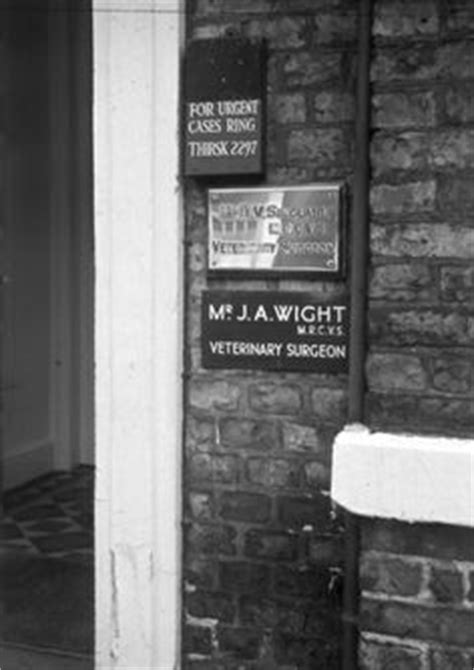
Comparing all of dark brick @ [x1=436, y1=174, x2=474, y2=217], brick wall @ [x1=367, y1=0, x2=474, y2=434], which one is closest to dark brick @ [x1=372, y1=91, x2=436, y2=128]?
brick wall @ [x1=367, y1=0, x2=474, y2=434]

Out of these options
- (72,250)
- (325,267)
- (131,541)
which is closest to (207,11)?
(325,267)

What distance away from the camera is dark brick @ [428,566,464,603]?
2291 millimetres

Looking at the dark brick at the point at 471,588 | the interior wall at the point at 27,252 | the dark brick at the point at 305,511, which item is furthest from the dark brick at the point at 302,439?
the interior wall at the point at 27,252

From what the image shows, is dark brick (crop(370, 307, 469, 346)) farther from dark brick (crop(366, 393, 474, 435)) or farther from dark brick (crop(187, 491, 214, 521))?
dark brick (crop(187, 491, 214, 521))

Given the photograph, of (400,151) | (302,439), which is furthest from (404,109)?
(302,439)

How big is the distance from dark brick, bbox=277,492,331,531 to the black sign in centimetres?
93

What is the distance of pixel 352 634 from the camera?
2.50 meters

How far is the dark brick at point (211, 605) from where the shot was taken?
2846mm

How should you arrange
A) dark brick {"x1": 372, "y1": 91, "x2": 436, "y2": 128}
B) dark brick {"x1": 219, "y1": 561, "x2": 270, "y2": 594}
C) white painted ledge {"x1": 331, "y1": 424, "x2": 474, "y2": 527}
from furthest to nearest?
1. dark brick {"x1": 219, "y1": 561, "x2": 270, "y2": 594}
2. dark brick {"x1": 372, "y1": 91, "x2": 436, "y2": 128}
3. white painted ledge {"x1": 331, "y1": 424, "x2": 474, "y2": 527}

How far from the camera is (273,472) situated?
2.77 m

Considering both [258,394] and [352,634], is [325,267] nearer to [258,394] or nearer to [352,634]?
[258,394]

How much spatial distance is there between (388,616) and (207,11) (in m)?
1.73

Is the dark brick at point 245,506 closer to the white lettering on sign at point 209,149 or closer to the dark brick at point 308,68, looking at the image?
the white lettering on sign at point 209,149

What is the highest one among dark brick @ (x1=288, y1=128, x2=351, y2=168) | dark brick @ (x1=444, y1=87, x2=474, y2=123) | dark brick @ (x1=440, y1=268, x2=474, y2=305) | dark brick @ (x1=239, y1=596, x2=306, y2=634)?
dark brick @ (x1=444, y1=87, x2=474, y2=123)
